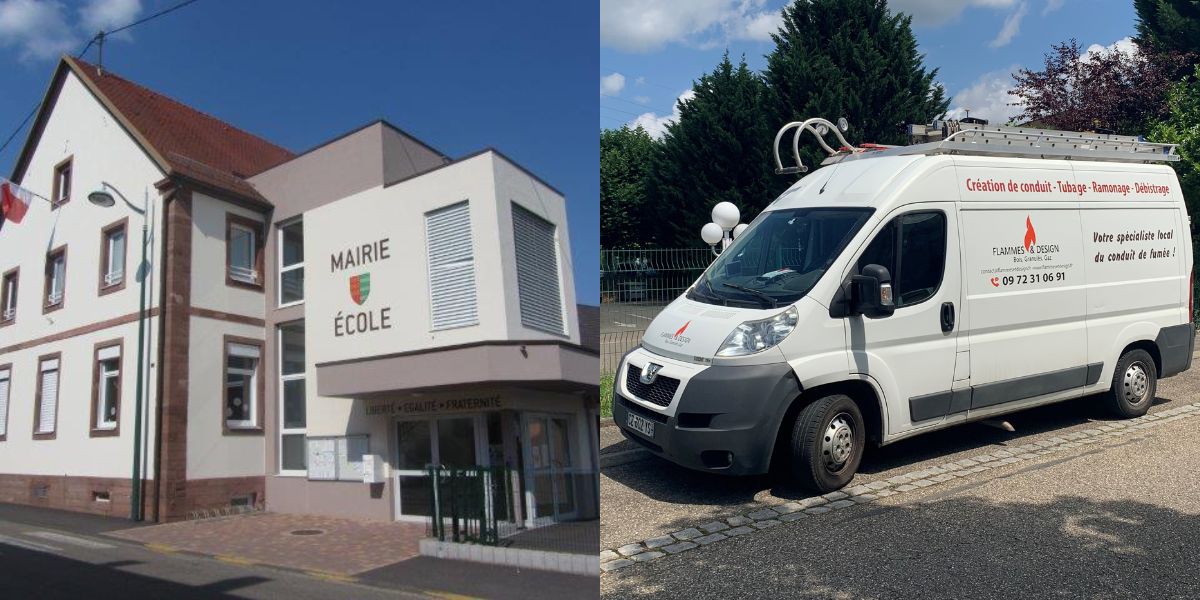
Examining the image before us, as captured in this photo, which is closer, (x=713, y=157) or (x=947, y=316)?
(x=947, y=316)

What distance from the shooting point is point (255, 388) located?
1.10m

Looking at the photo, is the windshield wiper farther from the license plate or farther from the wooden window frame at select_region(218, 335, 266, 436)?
the wooden window frame at select_region(218, 335, 266, 436)

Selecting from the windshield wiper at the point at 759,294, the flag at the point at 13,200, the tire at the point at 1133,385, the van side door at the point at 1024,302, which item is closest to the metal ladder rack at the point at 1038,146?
the van side door at the point at 1024,302

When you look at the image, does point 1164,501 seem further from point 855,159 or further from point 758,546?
point 855,159

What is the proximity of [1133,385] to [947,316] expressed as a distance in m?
2.96

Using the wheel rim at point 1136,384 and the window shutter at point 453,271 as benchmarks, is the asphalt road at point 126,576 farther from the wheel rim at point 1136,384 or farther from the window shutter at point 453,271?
the wheel rim at point 1136,384

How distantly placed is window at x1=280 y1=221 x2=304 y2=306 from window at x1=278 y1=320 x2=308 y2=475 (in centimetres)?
4

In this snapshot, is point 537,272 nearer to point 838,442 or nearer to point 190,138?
point 190,138

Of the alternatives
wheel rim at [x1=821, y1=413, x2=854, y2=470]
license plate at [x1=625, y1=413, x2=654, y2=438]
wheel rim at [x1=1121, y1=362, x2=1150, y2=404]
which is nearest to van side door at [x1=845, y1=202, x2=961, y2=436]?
wheel rim at [x1=821, y1=413, x2=854, y2=470]

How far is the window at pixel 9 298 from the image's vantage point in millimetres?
1236

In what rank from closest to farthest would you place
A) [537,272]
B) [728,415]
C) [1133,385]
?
[537,272]
[728,415]
[1133,385]

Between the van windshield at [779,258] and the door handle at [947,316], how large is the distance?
0.93 m

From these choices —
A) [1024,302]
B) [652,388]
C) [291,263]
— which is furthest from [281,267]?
[1024,302]

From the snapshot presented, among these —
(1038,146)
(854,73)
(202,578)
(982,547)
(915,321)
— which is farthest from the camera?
(854,73)
